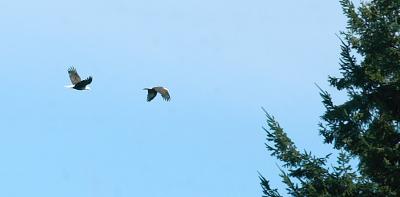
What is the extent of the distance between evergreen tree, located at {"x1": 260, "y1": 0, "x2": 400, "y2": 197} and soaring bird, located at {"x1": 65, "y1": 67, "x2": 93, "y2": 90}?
8.66 m

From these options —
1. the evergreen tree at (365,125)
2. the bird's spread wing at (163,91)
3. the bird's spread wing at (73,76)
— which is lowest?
the evergreen tree at (365,125)

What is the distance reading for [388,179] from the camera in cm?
1446

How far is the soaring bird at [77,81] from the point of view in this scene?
920 inches

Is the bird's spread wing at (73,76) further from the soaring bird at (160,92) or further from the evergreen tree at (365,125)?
the evergreen tree at (365,125)

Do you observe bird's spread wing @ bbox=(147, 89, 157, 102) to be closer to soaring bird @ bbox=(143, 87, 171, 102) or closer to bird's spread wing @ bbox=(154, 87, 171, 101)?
soaring bird @ bbox=(143, 87, 171, 102)

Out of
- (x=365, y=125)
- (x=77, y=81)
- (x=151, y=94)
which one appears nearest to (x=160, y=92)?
(x=151, y=94)

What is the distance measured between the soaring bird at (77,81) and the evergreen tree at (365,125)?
8663 mm

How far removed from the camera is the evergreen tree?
14.4 m

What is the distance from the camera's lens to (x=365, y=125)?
15.3 meters

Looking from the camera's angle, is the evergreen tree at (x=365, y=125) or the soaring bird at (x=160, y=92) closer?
the evergreen tree at (x=365, y=125)

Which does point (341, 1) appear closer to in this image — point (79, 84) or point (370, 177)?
point (370, 177)

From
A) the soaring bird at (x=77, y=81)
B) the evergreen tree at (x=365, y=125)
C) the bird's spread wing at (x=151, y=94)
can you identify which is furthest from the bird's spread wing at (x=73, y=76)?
the evergreen tree at (x=365, y=125)

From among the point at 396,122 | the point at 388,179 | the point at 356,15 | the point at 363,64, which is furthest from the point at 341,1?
the point at 388,179

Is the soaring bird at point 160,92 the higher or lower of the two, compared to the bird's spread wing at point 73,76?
lower
